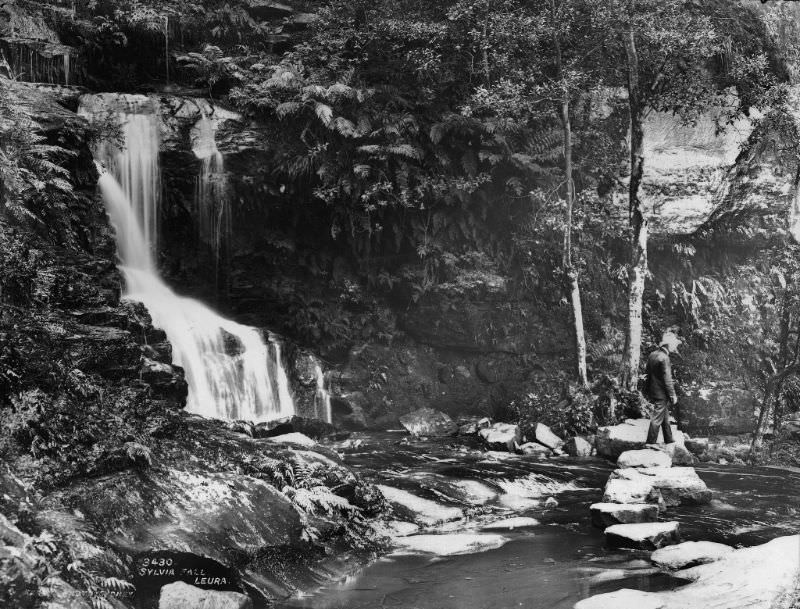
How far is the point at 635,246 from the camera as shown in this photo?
12.8 m

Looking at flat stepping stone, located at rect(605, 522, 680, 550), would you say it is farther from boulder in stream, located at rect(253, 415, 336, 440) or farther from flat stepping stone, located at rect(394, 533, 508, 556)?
boulder in stream, located at rect(253, 415, 336, 440)

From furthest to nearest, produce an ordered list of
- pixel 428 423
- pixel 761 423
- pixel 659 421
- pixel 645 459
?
pixel 428 423 < pixel 761 423 < pixel 659 421 < pixel 645 459

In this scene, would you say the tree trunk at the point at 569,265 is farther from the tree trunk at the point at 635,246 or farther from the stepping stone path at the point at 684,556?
the stepping stone path at the point at 684,556

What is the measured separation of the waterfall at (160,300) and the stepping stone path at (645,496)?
6931mm

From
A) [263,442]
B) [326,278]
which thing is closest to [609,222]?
[326,278]

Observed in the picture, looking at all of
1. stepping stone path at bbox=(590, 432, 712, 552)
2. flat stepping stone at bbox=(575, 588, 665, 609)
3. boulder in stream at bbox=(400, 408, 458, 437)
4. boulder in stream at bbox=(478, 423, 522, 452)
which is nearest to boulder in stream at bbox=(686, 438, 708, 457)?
stepping stone path at bbox=(590, 432, 712, 552)

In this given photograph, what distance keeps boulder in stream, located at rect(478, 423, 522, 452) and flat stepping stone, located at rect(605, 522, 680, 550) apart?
203 inches

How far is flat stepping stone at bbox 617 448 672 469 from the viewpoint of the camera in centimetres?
877

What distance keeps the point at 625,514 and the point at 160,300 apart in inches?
393

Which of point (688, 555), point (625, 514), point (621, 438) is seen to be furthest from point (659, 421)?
point (688, 555)

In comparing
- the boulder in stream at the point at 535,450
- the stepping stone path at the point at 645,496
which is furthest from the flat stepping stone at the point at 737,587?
the boulder in stream at the point at 535,450

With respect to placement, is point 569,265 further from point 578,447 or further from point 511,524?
point 511,524

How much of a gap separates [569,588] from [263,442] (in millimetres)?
4212

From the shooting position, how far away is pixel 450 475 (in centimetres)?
907
